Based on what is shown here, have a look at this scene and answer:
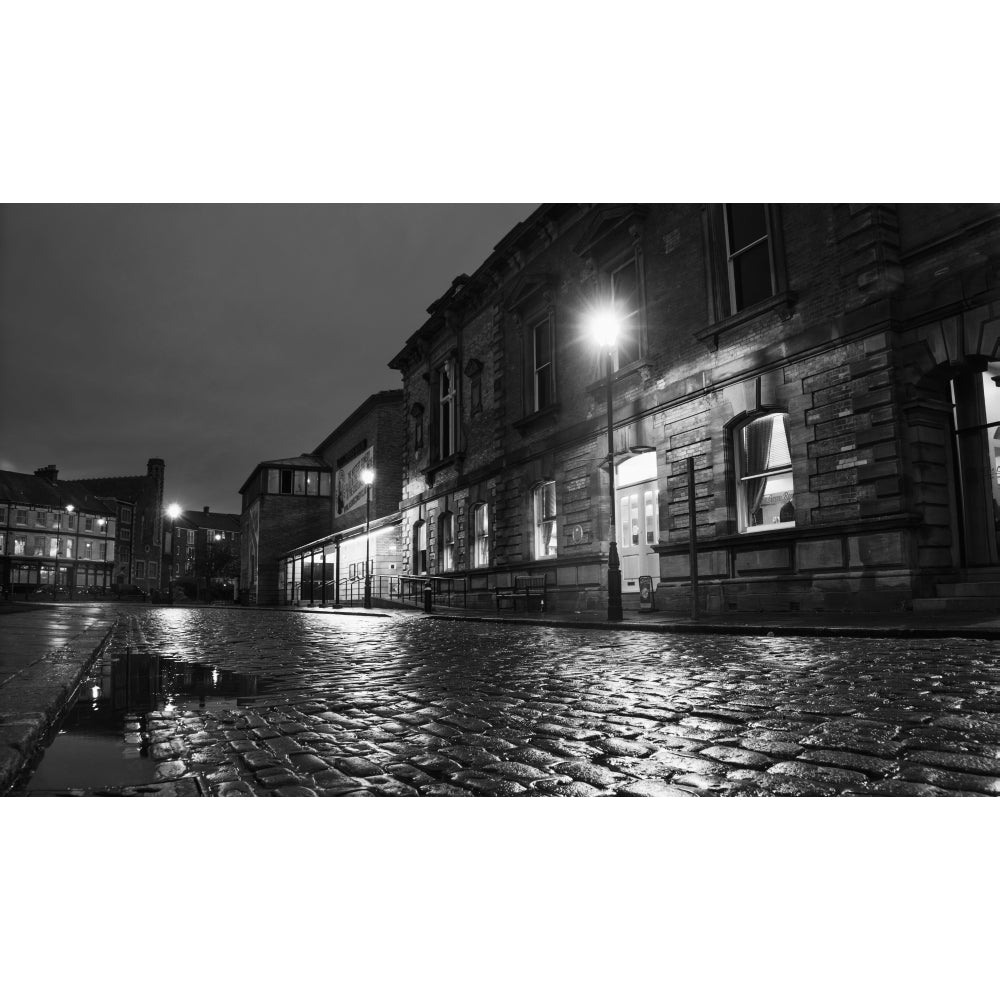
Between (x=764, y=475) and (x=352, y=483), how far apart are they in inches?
1394

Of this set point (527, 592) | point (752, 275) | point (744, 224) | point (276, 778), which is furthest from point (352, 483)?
point (276, 778)

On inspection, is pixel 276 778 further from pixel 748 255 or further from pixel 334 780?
pixel 748 255

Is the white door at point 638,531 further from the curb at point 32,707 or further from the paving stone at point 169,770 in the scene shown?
the paving stone at point 169,770

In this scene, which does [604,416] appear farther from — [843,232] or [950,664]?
[950,664]

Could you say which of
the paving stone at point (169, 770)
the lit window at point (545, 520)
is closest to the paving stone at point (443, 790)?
the paving stone at point (169, 770)

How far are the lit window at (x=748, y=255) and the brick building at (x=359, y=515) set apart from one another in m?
21.0

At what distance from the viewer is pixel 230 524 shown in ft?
416

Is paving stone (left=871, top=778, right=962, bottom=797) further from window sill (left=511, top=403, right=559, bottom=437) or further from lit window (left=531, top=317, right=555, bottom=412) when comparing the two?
lit window (left=531, top=317, right=555, bottom=412)

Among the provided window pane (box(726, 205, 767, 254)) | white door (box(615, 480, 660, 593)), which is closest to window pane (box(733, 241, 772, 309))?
window pane (box(726, 205, 767, 254))

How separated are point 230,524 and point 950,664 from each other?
13086 centimetres

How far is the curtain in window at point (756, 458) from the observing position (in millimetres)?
13500

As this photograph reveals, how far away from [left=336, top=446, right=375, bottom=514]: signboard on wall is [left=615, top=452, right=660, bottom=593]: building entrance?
25.1 metres

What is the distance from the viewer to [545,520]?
20781 millimetres

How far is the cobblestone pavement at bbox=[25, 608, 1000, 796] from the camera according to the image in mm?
2658
